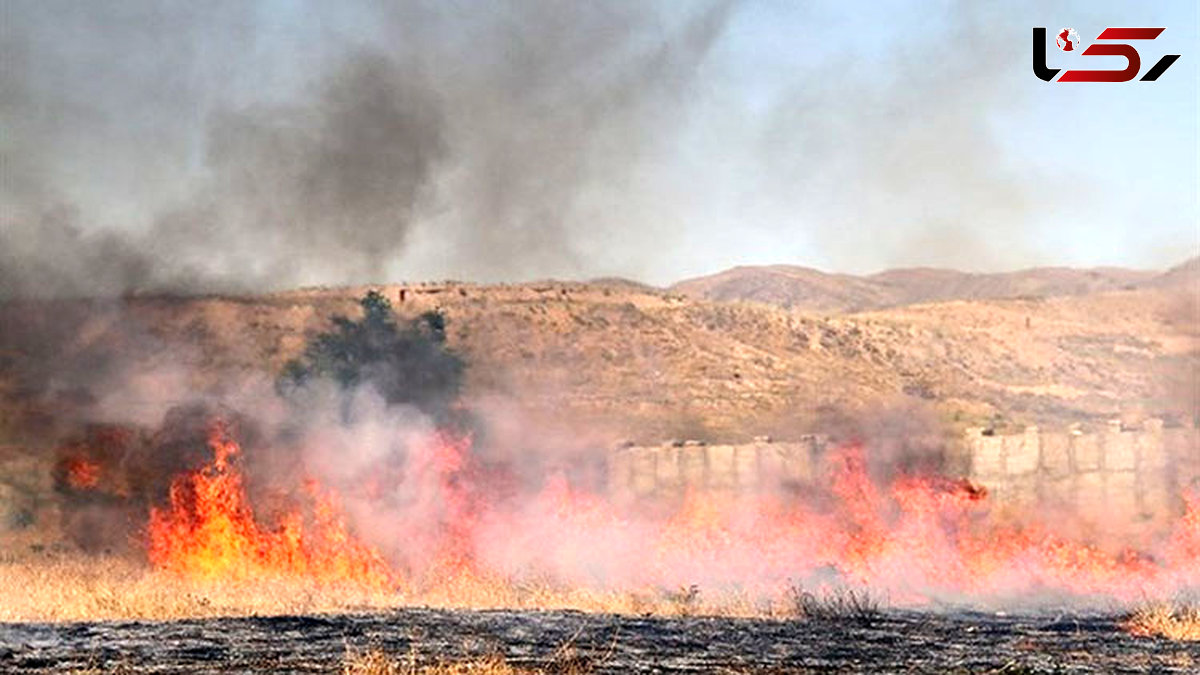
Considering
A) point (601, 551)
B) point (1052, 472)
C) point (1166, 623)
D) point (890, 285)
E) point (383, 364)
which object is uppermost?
point (890, 285)

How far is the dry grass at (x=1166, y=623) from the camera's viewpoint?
24766 mm

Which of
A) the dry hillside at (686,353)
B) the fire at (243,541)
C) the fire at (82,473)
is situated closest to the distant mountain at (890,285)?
the dry hillside at (686,353)

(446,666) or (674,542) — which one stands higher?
(674,542)

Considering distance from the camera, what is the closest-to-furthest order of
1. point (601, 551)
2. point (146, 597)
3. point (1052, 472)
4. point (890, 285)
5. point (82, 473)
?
point (146, 597)
point (601, 551)
point (1052, 472)
point (82, 473)
point (890, 285)

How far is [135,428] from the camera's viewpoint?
153 feet

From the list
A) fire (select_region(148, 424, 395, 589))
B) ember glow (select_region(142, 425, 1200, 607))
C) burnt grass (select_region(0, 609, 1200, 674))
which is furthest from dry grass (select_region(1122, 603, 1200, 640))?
fire (select_region(148, 424, 395, 589))

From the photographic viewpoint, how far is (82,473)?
4656cm

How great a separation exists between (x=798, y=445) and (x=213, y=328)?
153 ft

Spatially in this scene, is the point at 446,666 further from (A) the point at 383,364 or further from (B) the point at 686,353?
(B) the point at 686,353

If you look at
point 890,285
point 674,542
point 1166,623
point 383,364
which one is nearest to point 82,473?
point 383,364

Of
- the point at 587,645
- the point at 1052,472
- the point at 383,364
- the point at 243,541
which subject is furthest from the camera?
the point at 383,364

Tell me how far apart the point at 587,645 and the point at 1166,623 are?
9.26 meters

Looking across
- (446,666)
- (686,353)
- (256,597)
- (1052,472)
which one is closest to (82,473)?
(256,597)

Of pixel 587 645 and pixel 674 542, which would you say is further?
pixel 674 542
